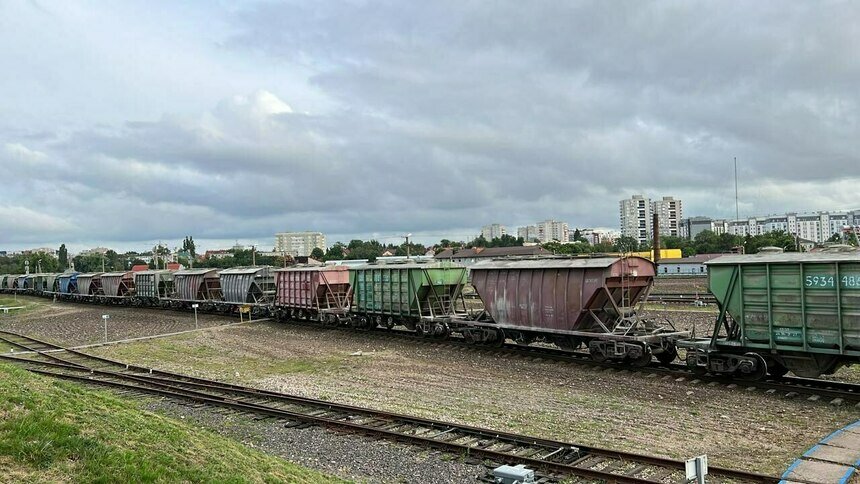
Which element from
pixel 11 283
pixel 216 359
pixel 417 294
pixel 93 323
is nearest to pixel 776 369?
pixel 417 294

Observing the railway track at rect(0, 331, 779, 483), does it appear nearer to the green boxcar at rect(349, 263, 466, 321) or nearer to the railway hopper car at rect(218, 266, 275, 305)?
the green boxcar at rect(349, 263, 466, 321)

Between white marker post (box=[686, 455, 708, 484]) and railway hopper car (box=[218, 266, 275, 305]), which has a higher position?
railway hopper car (box=[218, 266, 275, 305])

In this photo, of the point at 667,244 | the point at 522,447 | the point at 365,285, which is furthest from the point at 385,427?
the point at 667,244

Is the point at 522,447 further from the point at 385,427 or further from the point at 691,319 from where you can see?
the point at 691,319

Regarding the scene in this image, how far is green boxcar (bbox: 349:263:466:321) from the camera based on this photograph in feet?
82.9

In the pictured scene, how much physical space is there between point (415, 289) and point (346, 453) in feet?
49.1

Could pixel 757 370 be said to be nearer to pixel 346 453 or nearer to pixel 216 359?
pixel 346 453

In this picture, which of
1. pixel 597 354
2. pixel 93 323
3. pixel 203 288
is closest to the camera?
pixel 597 354

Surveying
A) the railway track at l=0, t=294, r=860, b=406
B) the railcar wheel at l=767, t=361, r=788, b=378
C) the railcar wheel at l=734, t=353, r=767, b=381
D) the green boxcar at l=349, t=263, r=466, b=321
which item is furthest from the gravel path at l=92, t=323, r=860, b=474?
the green boxcar at l=349, t=263, r=466, b=321

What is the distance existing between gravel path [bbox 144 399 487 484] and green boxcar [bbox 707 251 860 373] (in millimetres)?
8897

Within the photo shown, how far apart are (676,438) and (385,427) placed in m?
5.51

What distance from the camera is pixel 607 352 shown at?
1755 cm

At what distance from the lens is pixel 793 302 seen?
1375cm

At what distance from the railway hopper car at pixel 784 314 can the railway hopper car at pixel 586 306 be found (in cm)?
177
